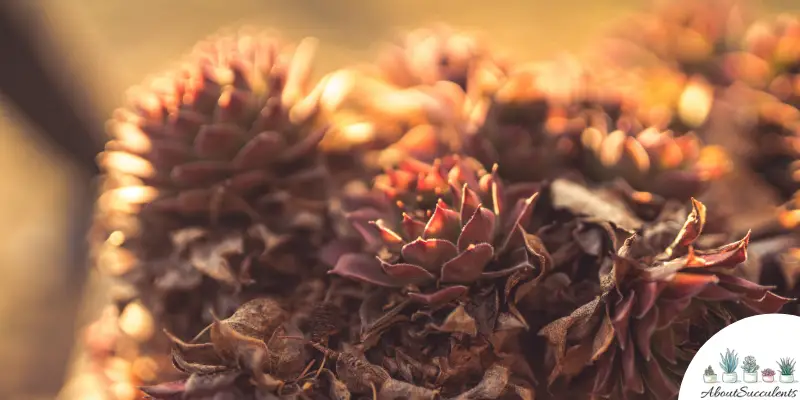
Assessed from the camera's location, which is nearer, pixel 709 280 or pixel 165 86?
pixel 709 280

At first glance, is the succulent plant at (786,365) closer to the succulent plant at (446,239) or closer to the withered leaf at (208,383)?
the succulent plant at (446,239)

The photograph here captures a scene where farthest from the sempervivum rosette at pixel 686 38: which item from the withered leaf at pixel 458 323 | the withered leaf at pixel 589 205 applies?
the withered leaf at pixel 458 323

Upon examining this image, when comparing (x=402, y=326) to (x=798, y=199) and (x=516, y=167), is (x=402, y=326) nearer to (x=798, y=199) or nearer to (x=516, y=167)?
(x=516, y=167)

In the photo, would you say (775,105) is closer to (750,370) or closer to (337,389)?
(750,370)

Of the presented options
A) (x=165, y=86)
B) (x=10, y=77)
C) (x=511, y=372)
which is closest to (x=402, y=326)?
(x=511, y=372)

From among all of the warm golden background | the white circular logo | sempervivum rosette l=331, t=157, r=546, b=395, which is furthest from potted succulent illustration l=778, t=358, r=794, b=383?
the warm golden background

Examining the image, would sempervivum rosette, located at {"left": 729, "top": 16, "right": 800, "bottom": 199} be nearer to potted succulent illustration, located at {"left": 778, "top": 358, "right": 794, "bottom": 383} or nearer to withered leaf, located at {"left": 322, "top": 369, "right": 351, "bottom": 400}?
potted succulent illustration, located at {"left": 778, "top": 358, "right": 794, "bottom": 383}
